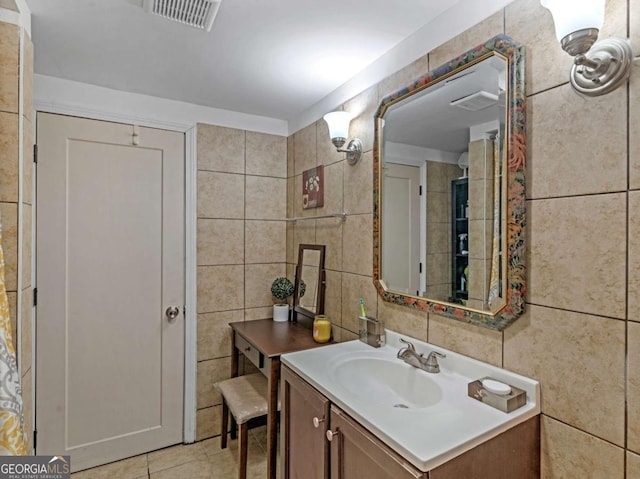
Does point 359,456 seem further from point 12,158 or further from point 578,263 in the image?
point 12,158

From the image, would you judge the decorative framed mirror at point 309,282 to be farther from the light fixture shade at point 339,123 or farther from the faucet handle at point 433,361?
the faucet handle at point 433,361

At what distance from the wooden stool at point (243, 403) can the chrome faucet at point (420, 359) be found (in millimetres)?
919

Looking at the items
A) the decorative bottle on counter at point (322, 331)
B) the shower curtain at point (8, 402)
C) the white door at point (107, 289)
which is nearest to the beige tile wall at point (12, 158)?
the shower curtain at point (8, 402)

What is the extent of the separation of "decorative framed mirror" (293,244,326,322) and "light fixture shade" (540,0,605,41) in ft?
5.25

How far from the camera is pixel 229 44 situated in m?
1.69

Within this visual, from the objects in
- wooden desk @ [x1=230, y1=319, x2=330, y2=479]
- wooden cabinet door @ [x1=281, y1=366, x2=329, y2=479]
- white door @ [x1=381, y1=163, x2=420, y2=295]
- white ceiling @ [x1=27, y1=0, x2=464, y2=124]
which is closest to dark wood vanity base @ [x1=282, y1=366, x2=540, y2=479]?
wooden cabinet door @ [x1=281, y1=366, x2=329, y2=479]

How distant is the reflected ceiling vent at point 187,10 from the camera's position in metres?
1.37

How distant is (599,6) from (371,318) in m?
1.44

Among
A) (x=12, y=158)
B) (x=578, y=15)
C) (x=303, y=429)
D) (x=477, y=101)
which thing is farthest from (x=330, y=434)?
(x=12, y=158)

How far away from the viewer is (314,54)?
1.79m

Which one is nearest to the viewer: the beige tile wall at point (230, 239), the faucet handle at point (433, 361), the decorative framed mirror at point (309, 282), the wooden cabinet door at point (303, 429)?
the wooden cabinet door at point (303, 429)

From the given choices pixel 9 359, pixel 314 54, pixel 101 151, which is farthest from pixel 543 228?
pixel 101 151

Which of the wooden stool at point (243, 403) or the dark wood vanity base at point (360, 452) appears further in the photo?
the wooden stool at point (243, 403)

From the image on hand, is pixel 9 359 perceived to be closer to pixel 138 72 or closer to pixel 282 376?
pixel 282 376
